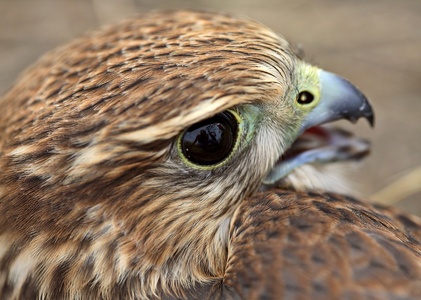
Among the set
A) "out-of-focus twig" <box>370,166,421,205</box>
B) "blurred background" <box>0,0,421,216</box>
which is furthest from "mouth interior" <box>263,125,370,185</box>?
"blurred background" <box>0,0,421,216</box>

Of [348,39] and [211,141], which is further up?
[211,141]

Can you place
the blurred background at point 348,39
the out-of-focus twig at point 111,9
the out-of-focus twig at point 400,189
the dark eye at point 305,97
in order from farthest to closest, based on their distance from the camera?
the out-of-focus twig at point 111,9 → the blurred background at point 348,39 → the out-of-focus twig at point 400,189 → the dark eye at point 305,97

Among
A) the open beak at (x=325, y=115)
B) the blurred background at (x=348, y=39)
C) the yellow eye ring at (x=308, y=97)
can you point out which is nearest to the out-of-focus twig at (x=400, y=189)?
the blurred background at (x=348, y=39)

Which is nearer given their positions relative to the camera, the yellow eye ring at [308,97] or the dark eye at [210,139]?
the dark eye at [210,139]

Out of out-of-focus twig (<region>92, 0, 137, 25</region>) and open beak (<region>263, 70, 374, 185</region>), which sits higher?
open beak (<region>263, 70, 374, 185</region>)

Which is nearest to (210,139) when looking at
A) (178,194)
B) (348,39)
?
(178,194)

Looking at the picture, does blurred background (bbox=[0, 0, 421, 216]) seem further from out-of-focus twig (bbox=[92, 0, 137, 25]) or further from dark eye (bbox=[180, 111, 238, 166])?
dark eye (bbox=[180, 111, 238, 166])

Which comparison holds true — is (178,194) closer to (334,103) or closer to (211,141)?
(211,141)

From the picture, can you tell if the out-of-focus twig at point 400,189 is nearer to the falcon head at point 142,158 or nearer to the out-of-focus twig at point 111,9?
the falcon head at point 142,158
